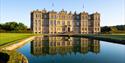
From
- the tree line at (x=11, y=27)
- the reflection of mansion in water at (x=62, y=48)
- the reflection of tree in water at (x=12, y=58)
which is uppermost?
the tree line at (x=11, y=27)

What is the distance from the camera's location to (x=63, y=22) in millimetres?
95625

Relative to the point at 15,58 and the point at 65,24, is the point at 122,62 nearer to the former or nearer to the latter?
the point at 15,58

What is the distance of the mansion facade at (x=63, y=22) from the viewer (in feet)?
302

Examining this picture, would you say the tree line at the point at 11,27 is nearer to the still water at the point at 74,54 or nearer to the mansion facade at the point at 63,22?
the mansion facade at the point at 63,22

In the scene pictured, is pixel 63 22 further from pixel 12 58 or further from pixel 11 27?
pixel 12 58

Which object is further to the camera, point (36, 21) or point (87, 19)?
point (87, 19)

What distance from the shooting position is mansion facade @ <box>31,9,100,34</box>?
91938 millimetres

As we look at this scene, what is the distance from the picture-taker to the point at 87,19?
3868 inches

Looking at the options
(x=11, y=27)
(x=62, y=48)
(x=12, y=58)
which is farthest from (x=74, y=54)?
(x=11, y=27)

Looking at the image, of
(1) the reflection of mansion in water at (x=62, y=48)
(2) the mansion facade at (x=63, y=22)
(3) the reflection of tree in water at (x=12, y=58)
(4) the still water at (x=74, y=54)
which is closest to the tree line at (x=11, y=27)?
(2) the mansion facade at (x=63, y=22)

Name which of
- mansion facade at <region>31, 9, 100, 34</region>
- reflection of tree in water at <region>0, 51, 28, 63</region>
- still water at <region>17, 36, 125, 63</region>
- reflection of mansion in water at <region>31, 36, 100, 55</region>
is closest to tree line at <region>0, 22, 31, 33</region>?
mansion facade at <region>31, 9, 100, 34</region>

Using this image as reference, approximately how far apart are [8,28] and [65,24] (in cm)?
2497

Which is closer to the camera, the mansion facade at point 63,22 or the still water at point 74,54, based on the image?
the still water at point 74,54

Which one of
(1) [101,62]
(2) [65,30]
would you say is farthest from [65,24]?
(1) [101,62]
